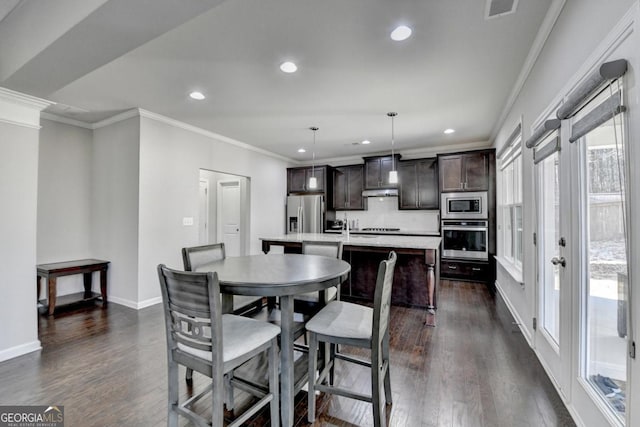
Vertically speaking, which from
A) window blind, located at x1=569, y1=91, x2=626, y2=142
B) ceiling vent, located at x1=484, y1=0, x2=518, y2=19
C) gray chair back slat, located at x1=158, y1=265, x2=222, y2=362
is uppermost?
ceiling vent, located at x1=484, y1=0, x2=518, y2=19

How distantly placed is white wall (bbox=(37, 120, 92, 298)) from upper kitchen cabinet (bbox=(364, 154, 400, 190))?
4.88m

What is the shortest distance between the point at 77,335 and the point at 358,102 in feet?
13.2

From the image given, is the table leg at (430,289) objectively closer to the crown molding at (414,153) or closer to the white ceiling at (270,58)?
the white ceiling at (270,58)

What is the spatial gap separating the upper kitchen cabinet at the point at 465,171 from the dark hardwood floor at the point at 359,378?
2.60 meters

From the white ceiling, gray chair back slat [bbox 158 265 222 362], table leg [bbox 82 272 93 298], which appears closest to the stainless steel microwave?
the white ceiling

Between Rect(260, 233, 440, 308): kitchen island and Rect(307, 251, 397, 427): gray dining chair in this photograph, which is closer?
Rect(307, 251, 397, 427): gray dining chair

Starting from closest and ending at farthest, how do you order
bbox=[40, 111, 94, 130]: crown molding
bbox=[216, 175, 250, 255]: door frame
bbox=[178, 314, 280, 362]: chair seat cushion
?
bbox=[178, 314, 280, 362]: chair seat cushion < bbox=[40, 111, 94, 130]: crown molding < bbox=[216, 175, 250, 255]: door frame

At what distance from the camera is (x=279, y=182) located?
21.6 feet

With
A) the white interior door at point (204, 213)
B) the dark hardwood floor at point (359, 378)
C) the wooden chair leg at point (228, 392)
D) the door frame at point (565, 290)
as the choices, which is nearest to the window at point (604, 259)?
the door frame at point (565, 290)

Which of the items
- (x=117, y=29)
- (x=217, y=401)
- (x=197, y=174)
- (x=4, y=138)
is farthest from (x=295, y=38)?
(x=197, y=174)

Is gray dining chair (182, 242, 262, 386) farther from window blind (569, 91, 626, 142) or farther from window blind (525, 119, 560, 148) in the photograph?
window blind (525, 119, 560, 148)

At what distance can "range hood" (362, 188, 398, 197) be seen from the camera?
19.7 ft

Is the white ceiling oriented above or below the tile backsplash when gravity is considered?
above

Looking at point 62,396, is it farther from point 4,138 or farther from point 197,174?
point 197,174
